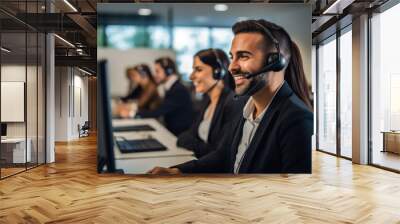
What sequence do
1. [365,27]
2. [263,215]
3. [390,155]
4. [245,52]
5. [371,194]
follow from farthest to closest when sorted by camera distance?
[365,27] → [390,155] → [245,52] → [371,194] → [263,215]

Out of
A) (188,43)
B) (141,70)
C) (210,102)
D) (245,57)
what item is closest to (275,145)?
(210,102)

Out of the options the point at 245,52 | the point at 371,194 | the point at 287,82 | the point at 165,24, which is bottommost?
the point at 371,194

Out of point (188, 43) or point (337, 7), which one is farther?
point (337, 7)

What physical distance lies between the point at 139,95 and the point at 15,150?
8.92 feet

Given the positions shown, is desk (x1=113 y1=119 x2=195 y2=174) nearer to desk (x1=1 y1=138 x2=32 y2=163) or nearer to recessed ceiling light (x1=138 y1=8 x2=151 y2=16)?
recessed ceiling light (x1=138 y1=8 x2=151 y2=16)

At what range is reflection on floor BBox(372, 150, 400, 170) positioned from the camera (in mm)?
7375

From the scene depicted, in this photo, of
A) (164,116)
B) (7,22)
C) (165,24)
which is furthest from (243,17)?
(7,22)

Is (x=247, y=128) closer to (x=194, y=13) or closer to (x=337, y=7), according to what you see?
(x=194, y=13)

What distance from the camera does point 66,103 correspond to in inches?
612

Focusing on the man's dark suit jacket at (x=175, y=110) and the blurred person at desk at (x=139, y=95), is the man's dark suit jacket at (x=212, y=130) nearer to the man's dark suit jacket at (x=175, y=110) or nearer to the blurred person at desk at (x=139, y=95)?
the man's dark suit jacket at (x=175, y=110)

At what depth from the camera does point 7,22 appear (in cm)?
655

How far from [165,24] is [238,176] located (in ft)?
9.13

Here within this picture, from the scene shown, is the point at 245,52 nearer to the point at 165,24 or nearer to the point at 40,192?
the point at 165,24

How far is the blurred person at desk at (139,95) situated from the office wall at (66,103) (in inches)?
399
